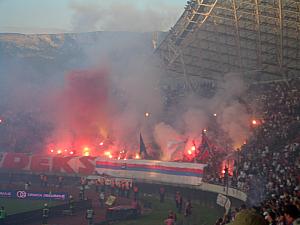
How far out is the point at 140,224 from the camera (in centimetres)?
1952

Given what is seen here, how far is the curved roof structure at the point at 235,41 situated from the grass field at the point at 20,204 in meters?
15.5

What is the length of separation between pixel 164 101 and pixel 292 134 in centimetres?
1600

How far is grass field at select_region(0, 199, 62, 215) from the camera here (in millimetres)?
20889

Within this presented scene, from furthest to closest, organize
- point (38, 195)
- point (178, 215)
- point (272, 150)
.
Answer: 1. point (38, 195)
2. point (272, 150)
3. point (178, 215)

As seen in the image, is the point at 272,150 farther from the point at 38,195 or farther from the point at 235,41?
the point at 38,195

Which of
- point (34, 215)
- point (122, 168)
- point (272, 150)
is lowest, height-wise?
point (34, 215)

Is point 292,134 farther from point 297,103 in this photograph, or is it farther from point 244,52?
point 244,52

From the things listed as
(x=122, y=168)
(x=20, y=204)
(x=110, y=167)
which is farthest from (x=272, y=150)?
(x=20, y=204)

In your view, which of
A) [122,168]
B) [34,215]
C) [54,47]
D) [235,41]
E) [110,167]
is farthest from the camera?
[54,47]

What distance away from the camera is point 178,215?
21562 millimetres

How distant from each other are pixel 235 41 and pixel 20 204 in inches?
728

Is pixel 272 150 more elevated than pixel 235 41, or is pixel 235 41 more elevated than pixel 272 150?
pixel 235 41

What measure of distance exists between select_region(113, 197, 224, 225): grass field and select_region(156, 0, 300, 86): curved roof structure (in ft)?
38.7

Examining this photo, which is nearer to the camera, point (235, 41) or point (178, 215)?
point (178, 215)
